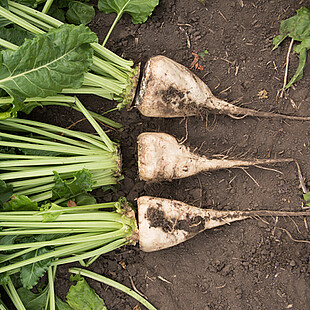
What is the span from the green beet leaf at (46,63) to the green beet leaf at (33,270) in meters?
1.21

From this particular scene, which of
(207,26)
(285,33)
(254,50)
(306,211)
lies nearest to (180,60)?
(207,26)

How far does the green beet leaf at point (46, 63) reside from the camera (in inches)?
89.5

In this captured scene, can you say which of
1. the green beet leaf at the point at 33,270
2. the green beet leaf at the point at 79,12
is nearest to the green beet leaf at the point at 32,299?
the green beet leaf at the point at 33,270

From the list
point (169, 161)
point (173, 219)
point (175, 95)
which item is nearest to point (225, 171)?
point (169, 161)

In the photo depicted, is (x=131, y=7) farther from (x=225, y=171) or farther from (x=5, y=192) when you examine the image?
(x=5, y=192)

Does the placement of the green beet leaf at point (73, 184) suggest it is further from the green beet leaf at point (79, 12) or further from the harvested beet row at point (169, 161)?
the green beet leaf at point (79, 12)

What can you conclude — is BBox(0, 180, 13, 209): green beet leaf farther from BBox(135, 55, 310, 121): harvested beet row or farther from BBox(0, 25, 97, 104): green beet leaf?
BBox(135, 55, 310, 121): harvested beet row

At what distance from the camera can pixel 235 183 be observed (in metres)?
3.16

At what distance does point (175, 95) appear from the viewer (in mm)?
2924

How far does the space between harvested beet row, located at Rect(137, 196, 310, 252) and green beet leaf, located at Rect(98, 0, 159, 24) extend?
1.60m

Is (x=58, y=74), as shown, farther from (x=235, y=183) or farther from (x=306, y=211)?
(x=306, y=211)

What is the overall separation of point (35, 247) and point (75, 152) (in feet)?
2.65

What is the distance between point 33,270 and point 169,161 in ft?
4.59

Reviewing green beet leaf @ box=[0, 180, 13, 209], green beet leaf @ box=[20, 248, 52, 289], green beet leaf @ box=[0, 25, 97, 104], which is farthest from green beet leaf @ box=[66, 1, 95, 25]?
green beet leaf @ box=[20, 248, 52, 289]
